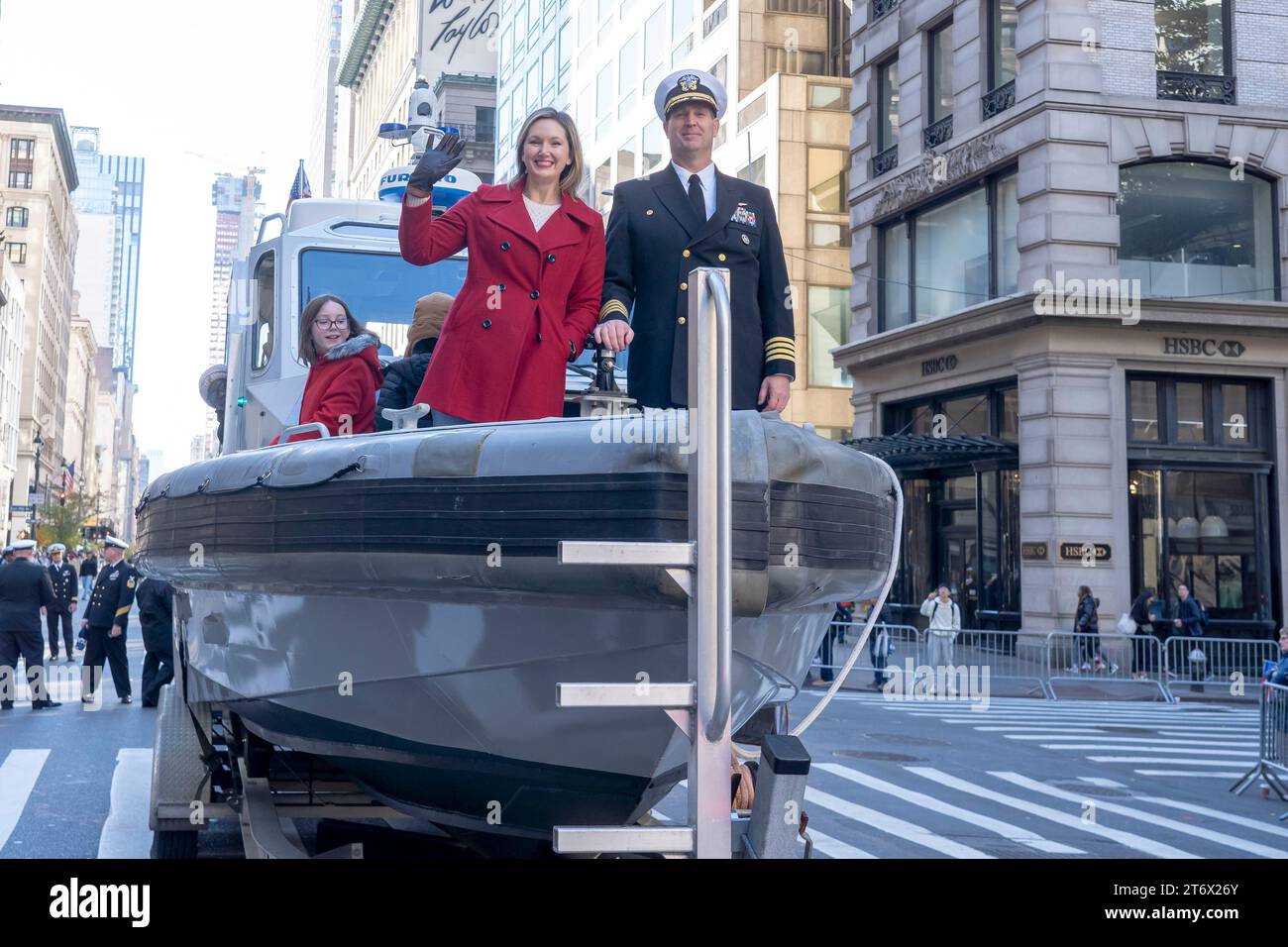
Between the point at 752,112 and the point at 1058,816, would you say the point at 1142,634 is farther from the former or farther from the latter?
the point at 752,112

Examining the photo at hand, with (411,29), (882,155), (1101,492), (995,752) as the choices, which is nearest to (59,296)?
(411,29)

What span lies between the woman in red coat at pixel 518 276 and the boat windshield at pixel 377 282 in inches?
97.0

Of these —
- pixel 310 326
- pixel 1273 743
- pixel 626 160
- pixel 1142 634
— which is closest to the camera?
pixel 310 326

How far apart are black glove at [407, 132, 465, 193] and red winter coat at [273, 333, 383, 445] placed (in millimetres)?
1065

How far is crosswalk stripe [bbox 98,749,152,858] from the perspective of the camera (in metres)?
6.79

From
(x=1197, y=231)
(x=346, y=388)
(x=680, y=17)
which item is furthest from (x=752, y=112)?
(x=346, y=388)

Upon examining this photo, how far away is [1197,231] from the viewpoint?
2469cm

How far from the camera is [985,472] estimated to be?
25.9 metres

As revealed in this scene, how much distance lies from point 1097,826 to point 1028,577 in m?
15.6

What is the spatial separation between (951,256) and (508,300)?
24.4 metres

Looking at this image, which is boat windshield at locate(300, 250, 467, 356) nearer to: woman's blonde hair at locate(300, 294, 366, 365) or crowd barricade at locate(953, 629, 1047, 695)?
woman's blonde hair at locate(300, 294, 366, 365)

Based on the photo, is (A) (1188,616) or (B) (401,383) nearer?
(B) (401,383)

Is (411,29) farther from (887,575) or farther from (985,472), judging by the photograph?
(887,575)

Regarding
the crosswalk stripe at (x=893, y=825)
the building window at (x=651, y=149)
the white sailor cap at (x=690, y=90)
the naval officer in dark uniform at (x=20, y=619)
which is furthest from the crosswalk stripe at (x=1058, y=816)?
the building window at (x=651, y=149)
